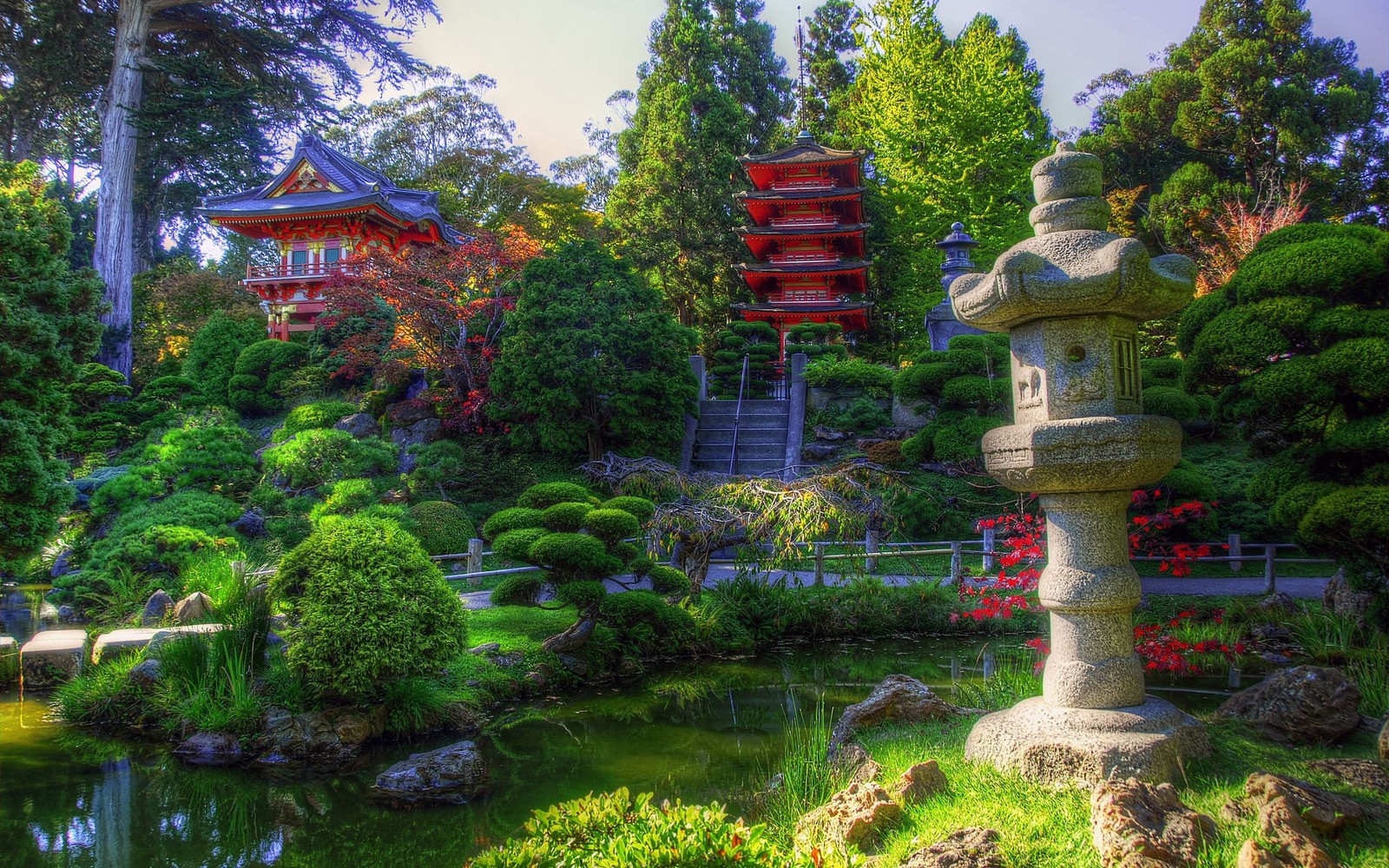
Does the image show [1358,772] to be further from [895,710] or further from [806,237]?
[806,237]

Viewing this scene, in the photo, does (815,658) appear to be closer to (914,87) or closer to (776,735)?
(776,735)

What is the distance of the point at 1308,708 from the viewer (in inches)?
157

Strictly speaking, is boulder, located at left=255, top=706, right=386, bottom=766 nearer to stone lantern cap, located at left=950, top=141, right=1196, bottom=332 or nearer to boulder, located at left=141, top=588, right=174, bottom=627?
boulder, located at left=141, top=588, right=174, bottom=627

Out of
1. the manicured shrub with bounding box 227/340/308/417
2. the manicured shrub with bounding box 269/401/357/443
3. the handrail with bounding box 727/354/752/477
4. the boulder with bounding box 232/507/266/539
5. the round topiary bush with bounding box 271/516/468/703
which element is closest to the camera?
the round topiary bush with bounding box 271/516/468/703

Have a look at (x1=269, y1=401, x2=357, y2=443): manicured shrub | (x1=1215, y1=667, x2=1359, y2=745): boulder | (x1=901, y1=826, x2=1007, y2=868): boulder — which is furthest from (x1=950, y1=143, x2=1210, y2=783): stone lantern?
(x1=269, y1=401, x2=357, y2=443): manicured shrub

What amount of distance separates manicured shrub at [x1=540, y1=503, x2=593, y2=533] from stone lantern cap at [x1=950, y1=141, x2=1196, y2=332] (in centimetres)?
413

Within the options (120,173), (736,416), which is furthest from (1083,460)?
(120,173)

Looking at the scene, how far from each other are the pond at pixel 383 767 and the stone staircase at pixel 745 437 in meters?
7.61

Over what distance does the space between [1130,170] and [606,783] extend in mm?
23705

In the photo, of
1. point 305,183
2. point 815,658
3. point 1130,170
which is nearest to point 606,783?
point 815,658

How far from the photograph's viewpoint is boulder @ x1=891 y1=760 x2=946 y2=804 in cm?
353

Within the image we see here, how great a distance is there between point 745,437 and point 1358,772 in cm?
1269

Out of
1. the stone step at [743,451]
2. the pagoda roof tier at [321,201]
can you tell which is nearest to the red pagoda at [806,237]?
the stone step at [743,451]

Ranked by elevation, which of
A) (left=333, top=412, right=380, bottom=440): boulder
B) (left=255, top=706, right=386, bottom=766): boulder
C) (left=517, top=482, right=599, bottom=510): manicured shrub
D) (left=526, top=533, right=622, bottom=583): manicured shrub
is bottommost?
(left=255, top=706, right=386, bottom=766): boulder
